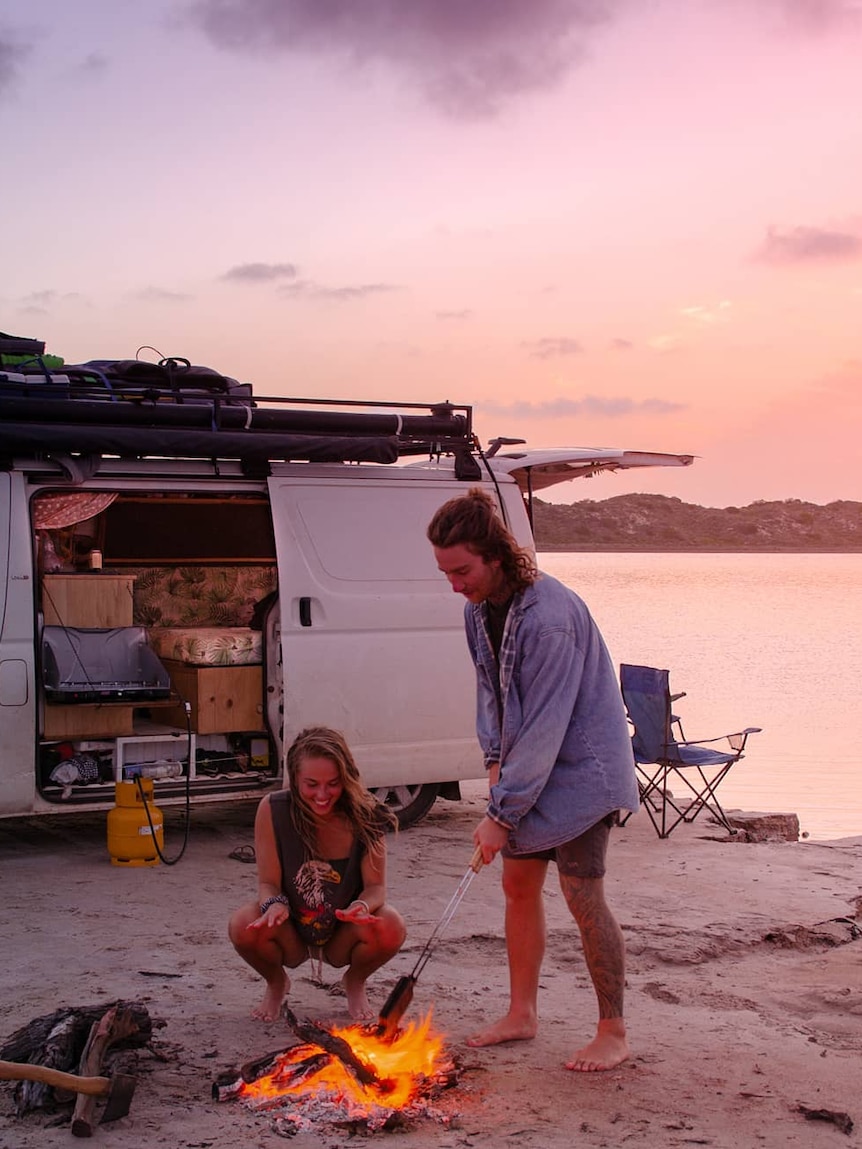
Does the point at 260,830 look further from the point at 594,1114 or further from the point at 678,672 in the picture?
the point at 678,672

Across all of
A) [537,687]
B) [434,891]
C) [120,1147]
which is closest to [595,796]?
[537,687]

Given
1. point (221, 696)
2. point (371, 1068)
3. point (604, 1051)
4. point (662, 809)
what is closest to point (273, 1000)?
point (371, 1068)

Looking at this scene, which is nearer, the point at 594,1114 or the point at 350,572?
the point at 594,1114

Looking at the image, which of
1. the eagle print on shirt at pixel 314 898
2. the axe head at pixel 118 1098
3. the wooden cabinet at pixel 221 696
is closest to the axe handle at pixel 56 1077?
the axe head at pixel 118 1098

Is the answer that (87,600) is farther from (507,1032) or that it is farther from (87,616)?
(507,1032)

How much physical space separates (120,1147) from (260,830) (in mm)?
1164

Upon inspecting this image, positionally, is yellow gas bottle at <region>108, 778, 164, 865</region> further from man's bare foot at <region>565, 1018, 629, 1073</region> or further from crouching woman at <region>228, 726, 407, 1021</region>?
man's bare foot at <region>565, 1018, 629, 1073</region>

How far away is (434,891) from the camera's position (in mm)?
6605

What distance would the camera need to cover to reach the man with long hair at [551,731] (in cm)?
405

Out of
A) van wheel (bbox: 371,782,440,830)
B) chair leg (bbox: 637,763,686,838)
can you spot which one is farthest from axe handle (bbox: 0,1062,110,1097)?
chair leg (bbox: 637,763,686,838)

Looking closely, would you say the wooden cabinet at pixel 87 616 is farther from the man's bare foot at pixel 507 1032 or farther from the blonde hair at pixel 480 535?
the blonde hair at pixel 480 535

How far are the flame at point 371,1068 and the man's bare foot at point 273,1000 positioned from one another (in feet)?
1.45

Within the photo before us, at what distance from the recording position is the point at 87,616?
719 centimetres

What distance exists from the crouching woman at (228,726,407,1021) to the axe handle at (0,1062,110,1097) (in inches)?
30.9
